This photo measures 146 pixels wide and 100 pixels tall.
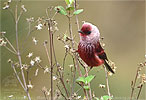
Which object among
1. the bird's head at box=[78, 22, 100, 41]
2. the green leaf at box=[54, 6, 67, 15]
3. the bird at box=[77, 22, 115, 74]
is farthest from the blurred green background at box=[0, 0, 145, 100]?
the green leaf at box=[54, 6, 67, 15]

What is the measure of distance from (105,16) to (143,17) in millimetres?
820

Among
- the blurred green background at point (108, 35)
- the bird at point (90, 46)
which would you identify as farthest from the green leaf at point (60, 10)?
the blurred green background at point (108, 35)

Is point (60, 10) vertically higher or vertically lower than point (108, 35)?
higher

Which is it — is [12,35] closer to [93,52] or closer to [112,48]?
[112,48]

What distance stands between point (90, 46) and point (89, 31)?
10cm

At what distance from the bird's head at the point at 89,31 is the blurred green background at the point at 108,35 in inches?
78.3

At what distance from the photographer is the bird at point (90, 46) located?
4.48 ft

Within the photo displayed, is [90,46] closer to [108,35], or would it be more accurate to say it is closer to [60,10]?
[60,10]

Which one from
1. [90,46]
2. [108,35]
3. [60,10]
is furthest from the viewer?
[108,35]

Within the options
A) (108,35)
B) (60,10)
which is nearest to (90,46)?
(60,10)

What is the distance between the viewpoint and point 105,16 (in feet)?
15.2

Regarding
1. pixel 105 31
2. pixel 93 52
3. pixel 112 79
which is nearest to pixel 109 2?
pixel 105 31

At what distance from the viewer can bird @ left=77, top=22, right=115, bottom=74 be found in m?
1.37

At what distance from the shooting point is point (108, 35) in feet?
14.5
